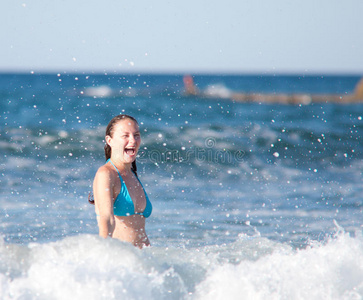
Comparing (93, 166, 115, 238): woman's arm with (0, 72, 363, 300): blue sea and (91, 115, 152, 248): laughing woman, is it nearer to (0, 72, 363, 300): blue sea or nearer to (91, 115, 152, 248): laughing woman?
(91, 115, 152, 248): laughing woman

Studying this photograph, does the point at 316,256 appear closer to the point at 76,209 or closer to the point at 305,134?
the point at 76,209

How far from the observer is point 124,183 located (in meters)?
3.94

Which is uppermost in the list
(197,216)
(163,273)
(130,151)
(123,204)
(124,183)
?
(130,151)

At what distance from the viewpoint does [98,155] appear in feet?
40.7

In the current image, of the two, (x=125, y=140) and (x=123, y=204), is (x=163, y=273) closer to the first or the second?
(x=123, y=204)

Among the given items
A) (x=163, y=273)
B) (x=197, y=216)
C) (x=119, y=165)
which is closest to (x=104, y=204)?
(x=119, y=165)

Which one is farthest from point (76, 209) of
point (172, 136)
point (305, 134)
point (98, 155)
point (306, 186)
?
point (305, 134)

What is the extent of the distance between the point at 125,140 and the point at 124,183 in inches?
13.9

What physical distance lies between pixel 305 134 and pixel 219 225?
404 inches

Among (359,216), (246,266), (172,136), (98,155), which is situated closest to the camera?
(246,266)

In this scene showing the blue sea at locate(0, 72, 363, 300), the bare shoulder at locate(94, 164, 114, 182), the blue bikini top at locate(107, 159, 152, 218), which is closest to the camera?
the blue sea at locate(0, 72, 363, 300)

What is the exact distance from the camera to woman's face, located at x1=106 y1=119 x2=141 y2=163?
3980mm

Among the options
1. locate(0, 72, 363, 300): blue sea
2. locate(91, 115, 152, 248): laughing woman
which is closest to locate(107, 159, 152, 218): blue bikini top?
locate(91, 115, 152, 248): laughing woman

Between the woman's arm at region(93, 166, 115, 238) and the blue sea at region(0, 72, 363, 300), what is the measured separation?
15 cm
